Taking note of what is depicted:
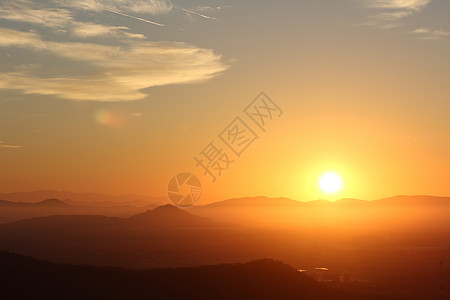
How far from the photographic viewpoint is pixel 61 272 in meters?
58.2

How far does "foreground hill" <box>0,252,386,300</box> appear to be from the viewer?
2124 inches

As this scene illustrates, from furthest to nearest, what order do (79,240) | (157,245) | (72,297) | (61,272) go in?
(79,240)
(157,245)
(61,272)
(72,297)

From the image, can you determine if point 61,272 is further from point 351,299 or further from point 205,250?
point 205,250

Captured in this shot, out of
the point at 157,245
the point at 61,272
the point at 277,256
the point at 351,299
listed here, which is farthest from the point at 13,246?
the point at 351,299

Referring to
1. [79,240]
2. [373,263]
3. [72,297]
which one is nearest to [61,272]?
[72,297]

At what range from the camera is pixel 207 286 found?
58781mm

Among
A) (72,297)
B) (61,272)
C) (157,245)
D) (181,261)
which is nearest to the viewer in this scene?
(72,297)

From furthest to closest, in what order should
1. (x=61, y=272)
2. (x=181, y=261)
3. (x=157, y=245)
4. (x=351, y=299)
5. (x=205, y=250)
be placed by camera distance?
(x=157, y=245) < (x=205, y=250) < (x=181, y=261) < (x=351, y=299) < (x=61, y=272)

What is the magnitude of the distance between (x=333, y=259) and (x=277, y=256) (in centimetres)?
1468

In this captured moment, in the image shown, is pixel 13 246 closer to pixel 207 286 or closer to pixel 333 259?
pixel 333 259

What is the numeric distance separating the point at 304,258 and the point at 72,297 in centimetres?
9703

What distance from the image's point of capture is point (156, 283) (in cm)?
5741

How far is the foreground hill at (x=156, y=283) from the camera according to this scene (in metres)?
53.9

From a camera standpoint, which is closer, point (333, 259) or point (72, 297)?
point (72, 297)
